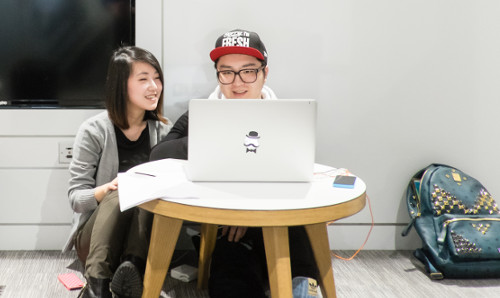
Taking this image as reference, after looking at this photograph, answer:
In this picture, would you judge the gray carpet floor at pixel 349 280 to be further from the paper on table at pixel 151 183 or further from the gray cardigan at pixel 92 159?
the paper on table at pixel 151 183

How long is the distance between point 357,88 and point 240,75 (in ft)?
2.55

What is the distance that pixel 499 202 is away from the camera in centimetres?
245

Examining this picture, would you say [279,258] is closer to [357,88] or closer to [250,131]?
[250,131]

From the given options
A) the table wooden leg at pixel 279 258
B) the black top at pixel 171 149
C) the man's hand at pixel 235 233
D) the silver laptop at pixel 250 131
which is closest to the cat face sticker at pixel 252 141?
the silver laptop at pixel 250 131

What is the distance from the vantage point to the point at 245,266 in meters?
1.71

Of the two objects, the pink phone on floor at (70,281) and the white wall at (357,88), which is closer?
the pink phone on floor at (70,281)

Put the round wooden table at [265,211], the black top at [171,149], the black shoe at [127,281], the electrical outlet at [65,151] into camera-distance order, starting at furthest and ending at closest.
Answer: the electrical outlet at [65,151] < the black top at [171,149] < the black shoe at [127,281] < the round wooden table at [265,211]

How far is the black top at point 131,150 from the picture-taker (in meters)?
1.94

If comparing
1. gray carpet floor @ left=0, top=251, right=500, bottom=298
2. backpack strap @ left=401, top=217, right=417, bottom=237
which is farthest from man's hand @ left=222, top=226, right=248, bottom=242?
backpack strap @ left=401, top=217, right=417, bottom=237

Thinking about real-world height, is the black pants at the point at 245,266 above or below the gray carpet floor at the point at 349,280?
above

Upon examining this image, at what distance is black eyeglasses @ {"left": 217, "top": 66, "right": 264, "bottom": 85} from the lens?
5.91 feet

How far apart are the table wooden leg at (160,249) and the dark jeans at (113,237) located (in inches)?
9.9

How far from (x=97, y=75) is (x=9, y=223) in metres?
0.85

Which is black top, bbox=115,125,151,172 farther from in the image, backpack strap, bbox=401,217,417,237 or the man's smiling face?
backpack strap, bbox=401,217,417,237
